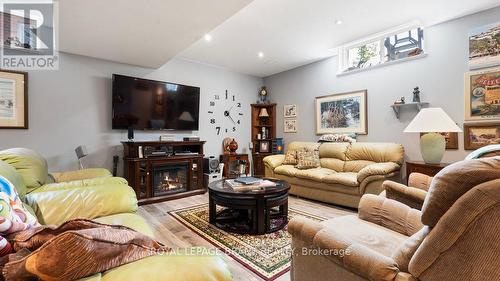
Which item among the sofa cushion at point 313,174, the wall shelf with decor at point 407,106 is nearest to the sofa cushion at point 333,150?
the sofa cushion at point 313,174

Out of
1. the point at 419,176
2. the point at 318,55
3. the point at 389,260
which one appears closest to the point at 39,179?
the point at 389,260

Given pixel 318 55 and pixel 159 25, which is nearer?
pixel 159 25

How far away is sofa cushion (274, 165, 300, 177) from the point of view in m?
3.82

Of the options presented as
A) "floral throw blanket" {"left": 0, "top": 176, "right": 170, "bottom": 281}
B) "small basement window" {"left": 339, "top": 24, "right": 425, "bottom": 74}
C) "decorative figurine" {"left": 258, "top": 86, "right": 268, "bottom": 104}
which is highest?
"small basement window" {"left": 339, "top": 24, "right": 425, "bottom": 74}

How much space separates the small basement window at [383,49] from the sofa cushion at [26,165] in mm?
4407

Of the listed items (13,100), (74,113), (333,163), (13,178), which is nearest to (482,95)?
(333,163)

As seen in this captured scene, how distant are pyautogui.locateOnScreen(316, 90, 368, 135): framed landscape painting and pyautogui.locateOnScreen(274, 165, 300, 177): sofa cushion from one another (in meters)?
1.10

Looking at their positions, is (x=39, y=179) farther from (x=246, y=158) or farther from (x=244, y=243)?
(x=246, y=158)

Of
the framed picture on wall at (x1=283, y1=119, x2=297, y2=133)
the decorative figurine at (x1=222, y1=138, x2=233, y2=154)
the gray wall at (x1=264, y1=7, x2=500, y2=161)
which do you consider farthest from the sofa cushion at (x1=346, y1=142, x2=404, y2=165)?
the decorative figurine at (x1=222, y1=138, x2=233, y2=154)

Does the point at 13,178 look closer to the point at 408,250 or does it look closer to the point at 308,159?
the point at 408,250

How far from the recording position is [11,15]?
2.88m

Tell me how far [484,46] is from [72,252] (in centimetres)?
427

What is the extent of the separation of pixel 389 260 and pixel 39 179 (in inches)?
97.4

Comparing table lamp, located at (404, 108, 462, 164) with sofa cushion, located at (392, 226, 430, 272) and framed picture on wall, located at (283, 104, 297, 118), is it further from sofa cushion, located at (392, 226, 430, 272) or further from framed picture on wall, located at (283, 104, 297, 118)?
framed picture on wall, located at (283, 104, 297, 118)
